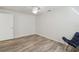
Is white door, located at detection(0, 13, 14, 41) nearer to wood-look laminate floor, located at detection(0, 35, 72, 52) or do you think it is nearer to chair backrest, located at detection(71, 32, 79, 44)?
wood-look laminate floor, located at detection(0, 35, 72, 52)

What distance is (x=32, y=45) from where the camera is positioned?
162 cm

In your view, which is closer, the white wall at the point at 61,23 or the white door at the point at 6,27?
the white wall at the point at 61,23

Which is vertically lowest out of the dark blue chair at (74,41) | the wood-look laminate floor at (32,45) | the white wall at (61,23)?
the wood-look laminate floor at (32,45)

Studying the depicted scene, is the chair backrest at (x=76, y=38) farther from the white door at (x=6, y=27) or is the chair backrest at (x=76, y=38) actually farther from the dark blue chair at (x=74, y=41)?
the white door at (x=6, y=27)

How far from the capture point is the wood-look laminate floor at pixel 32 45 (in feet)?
4.44

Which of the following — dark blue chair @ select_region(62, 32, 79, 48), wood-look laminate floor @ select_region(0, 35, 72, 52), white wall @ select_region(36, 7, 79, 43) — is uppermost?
white wall @ select_region(36, 7, 79, 43)

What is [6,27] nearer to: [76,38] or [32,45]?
[32,45]

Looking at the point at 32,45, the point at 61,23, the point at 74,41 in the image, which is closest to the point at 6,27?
the point at 32,45

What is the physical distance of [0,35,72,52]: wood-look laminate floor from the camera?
135 centimetres

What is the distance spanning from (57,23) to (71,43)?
0.40 m

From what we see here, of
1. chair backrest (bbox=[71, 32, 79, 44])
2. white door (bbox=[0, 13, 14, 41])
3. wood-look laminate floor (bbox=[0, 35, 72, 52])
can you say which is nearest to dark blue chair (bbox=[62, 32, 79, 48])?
chair backrest (bbox=[71, 32, 79, 44])

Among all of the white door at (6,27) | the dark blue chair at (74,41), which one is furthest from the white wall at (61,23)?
the white door at (6,27)
